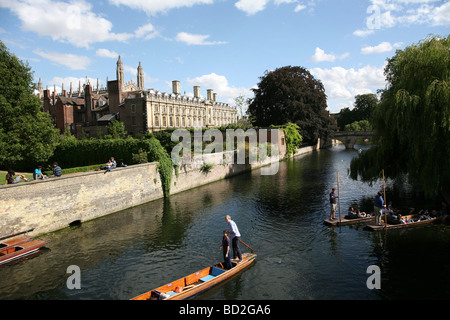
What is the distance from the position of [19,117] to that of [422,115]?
2505 cm

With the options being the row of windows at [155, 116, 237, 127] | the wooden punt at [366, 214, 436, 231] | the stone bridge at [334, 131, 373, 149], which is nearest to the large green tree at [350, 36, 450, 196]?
the wooden punt at [366, 214, 436, 231]

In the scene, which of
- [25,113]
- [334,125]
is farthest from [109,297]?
[334,125]

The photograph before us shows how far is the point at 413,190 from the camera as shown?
23.2 m

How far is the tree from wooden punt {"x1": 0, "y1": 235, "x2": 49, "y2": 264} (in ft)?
149

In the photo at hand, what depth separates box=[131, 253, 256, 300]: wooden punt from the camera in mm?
8812

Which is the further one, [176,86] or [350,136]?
[176,86]

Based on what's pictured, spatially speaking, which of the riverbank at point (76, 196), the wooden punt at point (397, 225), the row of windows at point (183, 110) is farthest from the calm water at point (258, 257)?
the row of windows at point (183, 110)

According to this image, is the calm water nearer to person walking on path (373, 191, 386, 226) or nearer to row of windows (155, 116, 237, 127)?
person walking on path (373, 191, 386, 226)

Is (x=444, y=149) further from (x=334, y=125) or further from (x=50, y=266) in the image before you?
(x=334, y=125)

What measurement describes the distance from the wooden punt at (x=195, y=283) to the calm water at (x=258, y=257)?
0.28 metres

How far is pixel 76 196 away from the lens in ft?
57.0

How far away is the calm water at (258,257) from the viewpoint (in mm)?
10016

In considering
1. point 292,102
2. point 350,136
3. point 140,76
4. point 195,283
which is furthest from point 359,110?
point 195,283

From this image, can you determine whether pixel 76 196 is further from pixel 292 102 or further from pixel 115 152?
pixel 292 102
